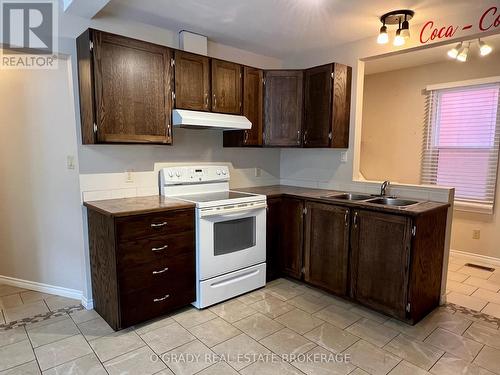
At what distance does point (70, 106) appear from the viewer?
8.35ft

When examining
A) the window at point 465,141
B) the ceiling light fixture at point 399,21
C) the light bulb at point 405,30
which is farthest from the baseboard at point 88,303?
the window at point 465,141

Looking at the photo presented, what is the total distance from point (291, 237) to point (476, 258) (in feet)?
7.99

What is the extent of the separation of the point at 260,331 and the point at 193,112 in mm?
1852

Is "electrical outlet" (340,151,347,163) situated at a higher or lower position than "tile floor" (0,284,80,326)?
higher

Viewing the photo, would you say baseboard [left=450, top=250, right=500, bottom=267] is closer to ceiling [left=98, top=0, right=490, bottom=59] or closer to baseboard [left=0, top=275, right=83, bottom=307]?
ceiling [left=98, top=0, right=490, bottom=59]

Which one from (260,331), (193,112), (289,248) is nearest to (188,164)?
(193,112)

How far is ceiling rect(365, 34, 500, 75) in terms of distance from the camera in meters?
3.27

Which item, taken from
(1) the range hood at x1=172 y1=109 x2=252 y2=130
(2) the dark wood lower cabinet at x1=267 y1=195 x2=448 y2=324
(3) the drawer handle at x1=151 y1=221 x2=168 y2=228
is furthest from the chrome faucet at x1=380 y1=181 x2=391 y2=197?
(3) the drawer handle at x1=151 y1=221 x2=168 y2=228

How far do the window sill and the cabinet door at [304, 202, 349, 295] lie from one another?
6.95 feet

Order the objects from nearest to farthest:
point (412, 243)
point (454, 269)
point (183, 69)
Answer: point (412, 243)
point (183, 69)
point (454, 269)

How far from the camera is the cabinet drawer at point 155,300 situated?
89.8 inches

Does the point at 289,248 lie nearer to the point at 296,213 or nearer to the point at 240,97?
the point at 296,213

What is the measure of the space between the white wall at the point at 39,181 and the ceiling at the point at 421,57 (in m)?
3.07

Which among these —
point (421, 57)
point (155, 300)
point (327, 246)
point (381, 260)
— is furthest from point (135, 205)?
point (421, 57)
